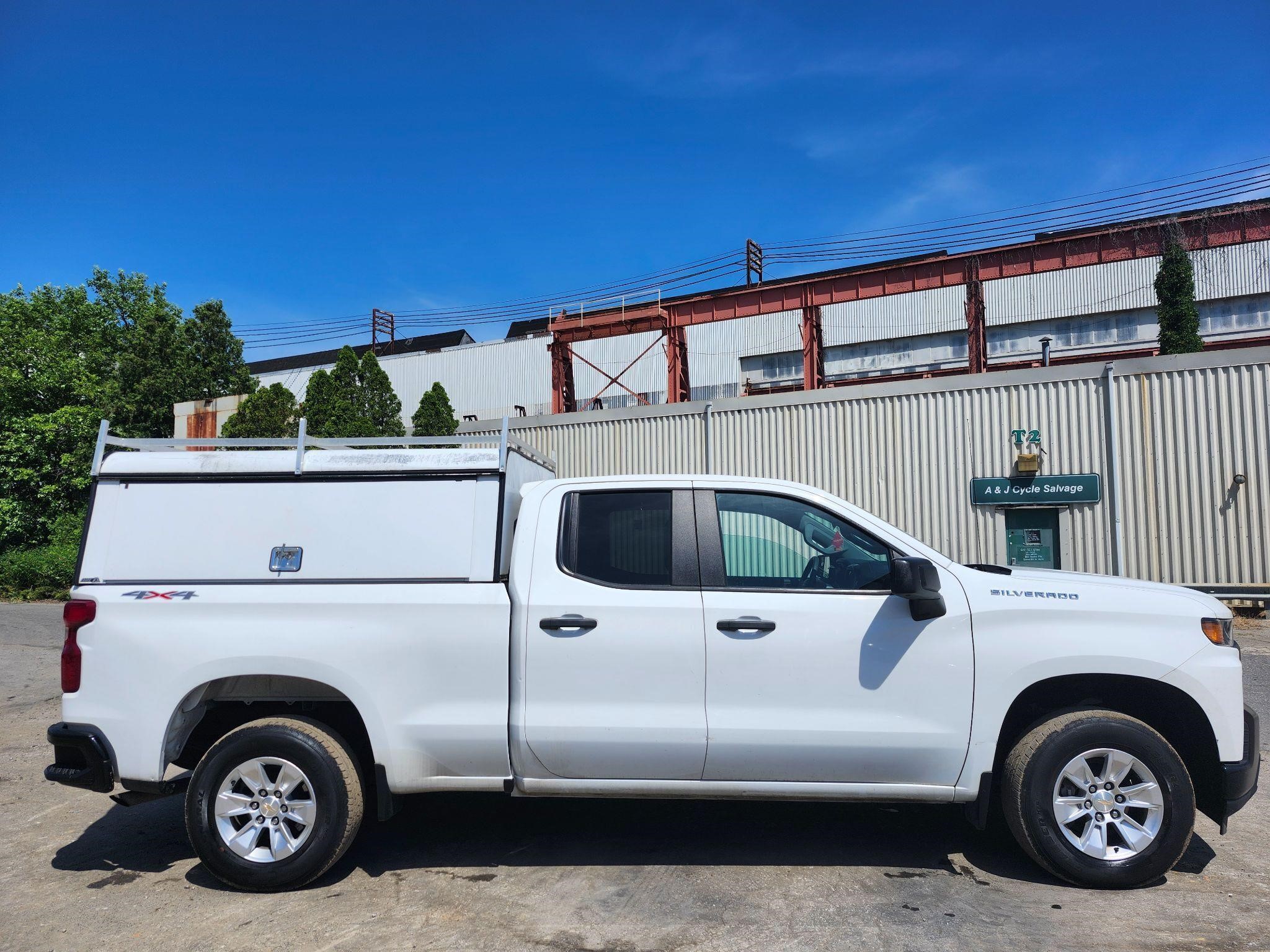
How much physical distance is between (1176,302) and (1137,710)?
60.5 feet

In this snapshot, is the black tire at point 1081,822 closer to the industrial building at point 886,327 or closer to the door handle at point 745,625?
the door handle at point 745,625

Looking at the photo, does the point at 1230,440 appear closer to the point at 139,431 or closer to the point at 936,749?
the point at 936,749

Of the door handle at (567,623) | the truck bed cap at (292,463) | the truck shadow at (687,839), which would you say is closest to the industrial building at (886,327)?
the truck shadow at (687,839)

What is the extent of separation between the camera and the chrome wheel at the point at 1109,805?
408cm

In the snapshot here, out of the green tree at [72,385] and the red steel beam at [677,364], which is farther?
the green tree at [72,385]

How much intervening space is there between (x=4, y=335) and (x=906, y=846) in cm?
3914

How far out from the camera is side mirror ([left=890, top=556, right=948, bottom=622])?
13.1 ft

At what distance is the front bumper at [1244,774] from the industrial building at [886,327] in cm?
1722

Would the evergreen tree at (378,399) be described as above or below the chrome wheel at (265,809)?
above

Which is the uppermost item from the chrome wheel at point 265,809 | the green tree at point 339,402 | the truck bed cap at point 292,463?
the green tree at point 339,402

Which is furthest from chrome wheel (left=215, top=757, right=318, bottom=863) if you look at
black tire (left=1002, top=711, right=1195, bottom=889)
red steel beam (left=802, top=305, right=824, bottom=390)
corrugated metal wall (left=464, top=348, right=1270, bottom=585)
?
red steel beam (left=802, top=305, right=824, bottom=390)

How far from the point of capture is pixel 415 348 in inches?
2196

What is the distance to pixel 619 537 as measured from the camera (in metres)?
4.46

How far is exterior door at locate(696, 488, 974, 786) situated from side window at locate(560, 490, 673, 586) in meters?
0.37
